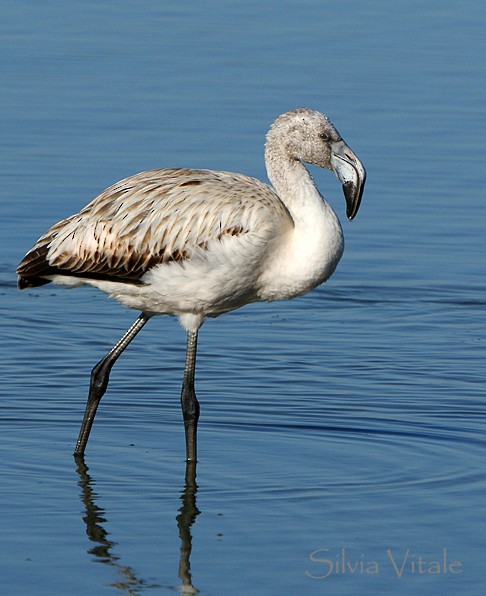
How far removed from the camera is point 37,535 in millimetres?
7328

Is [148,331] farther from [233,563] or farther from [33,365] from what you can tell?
[233,563]

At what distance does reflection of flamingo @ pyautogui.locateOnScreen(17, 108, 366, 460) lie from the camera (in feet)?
27.4

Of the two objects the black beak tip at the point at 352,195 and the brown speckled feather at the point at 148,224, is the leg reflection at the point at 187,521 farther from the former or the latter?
the black beak tip at the point at 352,195

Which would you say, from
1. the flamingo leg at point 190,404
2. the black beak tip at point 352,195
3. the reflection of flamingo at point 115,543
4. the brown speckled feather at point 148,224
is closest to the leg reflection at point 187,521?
the reflection of flamingo at point 115,543

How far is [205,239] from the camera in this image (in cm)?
841

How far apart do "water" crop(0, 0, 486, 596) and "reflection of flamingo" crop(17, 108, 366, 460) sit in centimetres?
55

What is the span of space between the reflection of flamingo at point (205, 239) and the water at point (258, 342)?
0.55m

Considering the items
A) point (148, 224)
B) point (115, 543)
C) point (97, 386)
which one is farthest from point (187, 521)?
point (148, 224)

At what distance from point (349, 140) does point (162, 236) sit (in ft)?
20.5

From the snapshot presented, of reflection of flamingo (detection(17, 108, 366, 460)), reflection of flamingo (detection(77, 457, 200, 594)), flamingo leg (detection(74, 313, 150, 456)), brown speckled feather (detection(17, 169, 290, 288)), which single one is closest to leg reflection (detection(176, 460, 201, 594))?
reflection of flamingo (detection(77, 457, 200, 594))

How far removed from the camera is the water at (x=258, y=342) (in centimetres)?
729

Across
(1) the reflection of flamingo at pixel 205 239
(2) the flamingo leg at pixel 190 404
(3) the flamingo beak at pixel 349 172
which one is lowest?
(2) the flamingo leg at pixel 190 404

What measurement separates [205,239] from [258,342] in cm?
240

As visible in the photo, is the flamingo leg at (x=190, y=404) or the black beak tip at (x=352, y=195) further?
the flamingo leg at (x=190, y=404)
